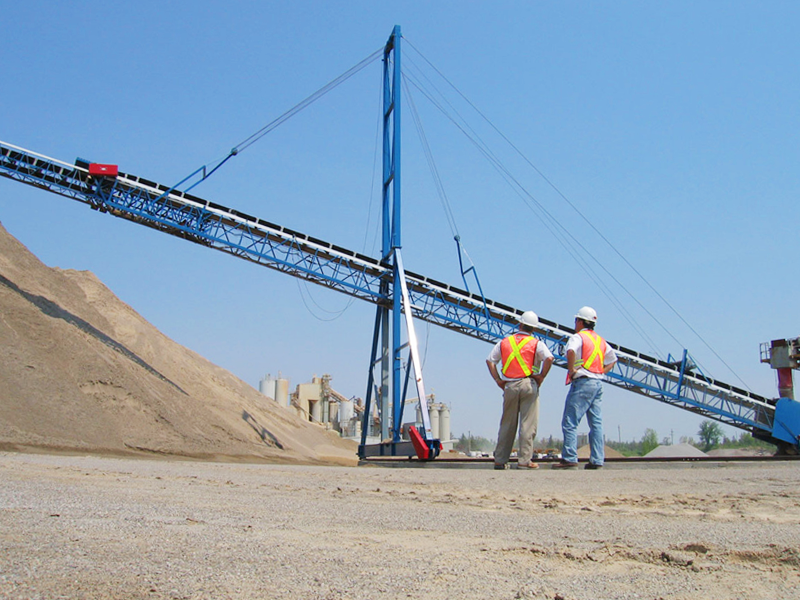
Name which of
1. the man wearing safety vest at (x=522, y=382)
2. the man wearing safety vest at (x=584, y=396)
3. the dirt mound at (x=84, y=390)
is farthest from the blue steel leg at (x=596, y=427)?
the dirt mound at (x=84, y=390)

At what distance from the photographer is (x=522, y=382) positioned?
8.08 m

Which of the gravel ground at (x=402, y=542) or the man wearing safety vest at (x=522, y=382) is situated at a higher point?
the man wearing safety vest at (x=522, y=382)

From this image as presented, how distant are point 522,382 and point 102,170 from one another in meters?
18.0

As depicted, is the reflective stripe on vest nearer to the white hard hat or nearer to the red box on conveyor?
the white hard hat

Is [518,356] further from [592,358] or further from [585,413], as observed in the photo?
Result: [585,413]

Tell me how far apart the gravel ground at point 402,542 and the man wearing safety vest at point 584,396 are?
2.47 metres

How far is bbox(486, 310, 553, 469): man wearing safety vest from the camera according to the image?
8.06m

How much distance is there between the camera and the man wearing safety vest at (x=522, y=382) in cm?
806

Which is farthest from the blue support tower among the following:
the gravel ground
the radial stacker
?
the gravel ground

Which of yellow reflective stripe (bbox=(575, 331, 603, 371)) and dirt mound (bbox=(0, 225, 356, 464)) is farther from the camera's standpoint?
dirt mound (bbox=(0, 225, 356, 464))

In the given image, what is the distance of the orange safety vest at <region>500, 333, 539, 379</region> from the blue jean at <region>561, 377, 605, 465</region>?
605mm

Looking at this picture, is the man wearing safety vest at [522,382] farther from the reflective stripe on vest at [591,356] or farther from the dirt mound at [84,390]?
the dirt mound at [84,390]

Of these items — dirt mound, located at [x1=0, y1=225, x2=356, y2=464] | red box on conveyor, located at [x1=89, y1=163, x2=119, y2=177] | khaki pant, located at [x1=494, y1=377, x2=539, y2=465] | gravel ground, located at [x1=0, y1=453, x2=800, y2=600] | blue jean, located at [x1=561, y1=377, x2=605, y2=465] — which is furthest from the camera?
red box on conveyor, located at [x1=89, y1=163, x2=119, y2=177]

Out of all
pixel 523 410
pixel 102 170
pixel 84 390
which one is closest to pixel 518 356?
pixel 523 410
